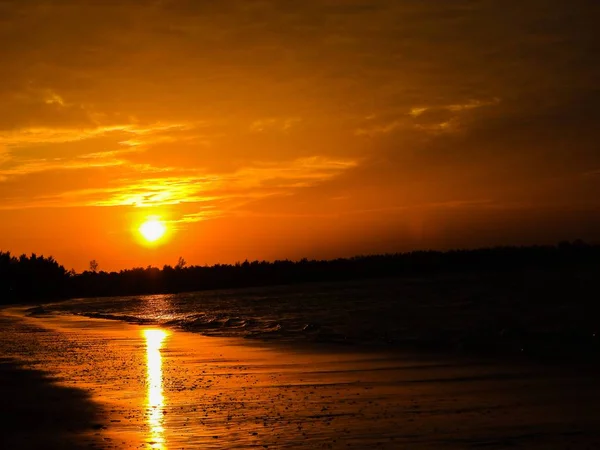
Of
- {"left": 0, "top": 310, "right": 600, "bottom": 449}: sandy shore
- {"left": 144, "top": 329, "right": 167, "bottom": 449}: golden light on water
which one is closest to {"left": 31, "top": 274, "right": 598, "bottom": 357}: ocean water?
{"left": 0, "top": 310, "right": 600, "bottom": 449}: sandy shore

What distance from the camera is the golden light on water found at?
10259 mm

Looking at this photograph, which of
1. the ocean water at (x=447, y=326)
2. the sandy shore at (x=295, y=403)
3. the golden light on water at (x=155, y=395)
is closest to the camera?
the sandy shore at (x=295, y=403)

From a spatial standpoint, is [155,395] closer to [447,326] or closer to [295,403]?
[295,403]

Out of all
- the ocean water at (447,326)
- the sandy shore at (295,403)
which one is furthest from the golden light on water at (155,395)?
the ocean water at (447,326)

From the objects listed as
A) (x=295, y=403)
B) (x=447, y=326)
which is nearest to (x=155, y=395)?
(x=295, y=403)

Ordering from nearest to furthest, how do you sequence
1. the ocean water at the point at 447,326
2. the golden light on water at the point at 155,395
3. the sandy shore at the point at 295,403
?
the sandy shore at the point at 295,403 < the golden light on water at the point at 155,395 < the ocean water at the point at 447,326

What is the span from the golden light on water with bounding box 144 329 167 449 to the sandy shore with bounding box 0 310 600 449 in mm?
33

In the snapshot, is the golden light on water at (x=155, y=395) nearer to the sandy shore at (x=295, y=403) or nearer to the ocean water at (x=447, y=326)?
the sandy shore at (x=295, y=403)

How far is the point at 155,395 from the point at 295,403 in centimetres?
293

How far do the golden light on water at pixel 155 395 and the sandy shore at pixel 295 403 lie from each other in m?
0.03

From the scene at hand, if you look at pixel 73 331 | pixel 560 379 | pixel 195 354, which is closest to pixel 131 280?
pixel 73 331

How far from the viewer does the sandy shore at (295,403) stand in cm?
991

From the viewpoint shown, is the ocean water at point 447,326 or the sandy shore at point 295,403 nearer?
the sandy shore at point 295,403

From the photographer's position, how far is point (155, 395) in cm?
1373
